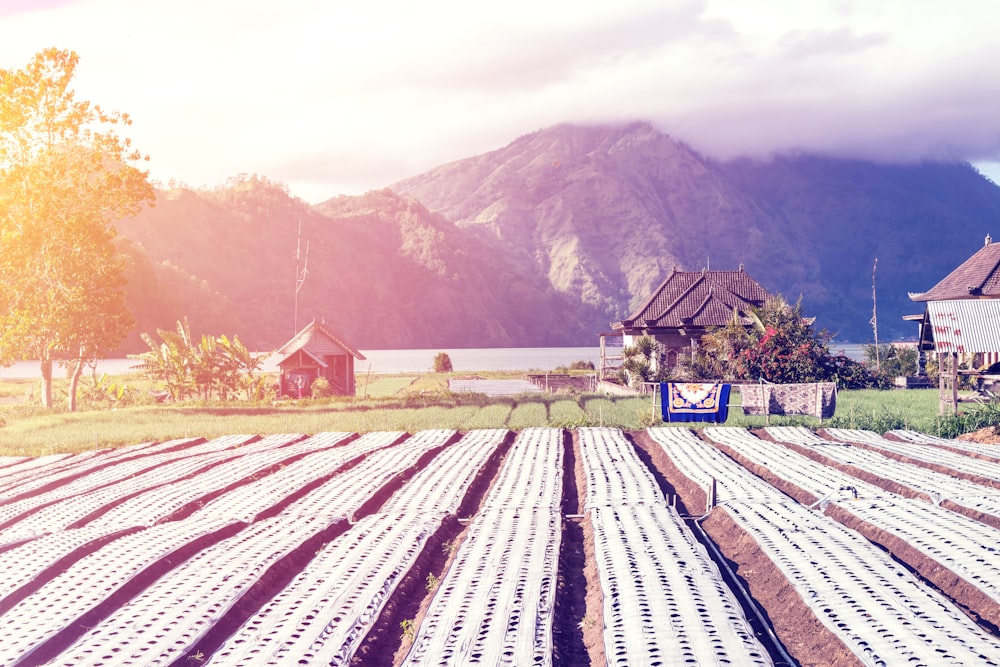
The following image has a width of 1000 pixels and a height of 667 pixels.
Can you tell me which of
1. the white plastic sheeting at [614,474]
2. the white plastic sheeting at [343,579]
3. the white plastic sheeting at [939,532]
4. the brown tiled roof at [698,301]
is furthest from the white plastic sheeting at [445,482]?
the brown tiled roof at [698,301]

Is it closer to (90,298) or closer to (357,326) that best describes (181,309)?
(357,326)

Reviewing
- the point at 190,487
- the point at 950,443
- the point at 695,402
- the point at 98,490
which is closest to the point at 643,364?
the point at 695,402

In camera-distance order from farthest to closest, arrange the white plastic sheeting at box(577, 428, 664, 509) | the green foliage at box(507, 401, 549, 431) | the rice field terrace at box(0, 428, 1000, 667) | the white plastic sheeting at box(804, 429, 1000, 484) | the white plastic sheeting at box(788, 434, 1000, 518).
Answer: the green foliage at box(507, 401, 549, 431)
the white plastic sheeting at box(804, 429, 1000, 484)
the white plastic sheeting at box(577, 428, 664, 509)
the white plastic sheeting at box(788, 434, 1000, 518)
the rice field terrace at box(0, 428, 1000, 667)

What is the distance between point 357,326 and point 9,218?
401ft

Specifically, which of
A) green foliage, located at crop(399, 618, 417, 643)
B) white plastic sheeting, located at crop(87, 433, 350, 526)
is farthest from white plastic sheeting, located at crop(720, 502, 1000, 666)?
white plastic sheeting, located at crop(87, 433, 350, 526)

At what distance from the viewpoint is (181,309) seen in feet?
365

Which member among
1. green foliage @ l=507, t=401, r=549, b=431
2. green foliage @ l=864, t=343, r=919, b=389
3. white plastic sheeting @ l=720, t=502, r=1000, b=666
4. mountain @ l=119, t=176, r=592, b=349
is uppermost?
mountain @ l=119, t=176, r=592, b=349

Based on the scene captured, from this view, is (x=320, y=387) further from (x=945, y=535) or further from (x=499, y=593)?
(x=499, y=593)

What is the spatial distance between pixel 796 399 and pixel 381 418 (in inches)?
470

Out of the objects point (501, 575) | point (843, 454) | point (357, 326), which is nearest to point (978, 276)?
point (843, 454)

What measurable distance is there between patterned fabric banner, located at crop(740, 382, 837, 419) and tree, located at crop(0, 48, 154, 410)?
22.0m

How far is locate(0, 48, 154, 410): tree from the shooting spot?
93.9ft

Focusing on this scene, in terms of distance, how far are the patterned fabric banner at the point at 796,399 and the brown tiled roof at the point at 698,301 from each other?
774 inches

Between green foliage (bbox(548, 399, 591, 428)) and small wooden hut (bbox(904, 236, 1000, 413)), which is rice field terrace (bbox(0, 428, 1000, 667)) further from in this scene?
small wooden hut (bbox(904, 236, 1000, 413))
